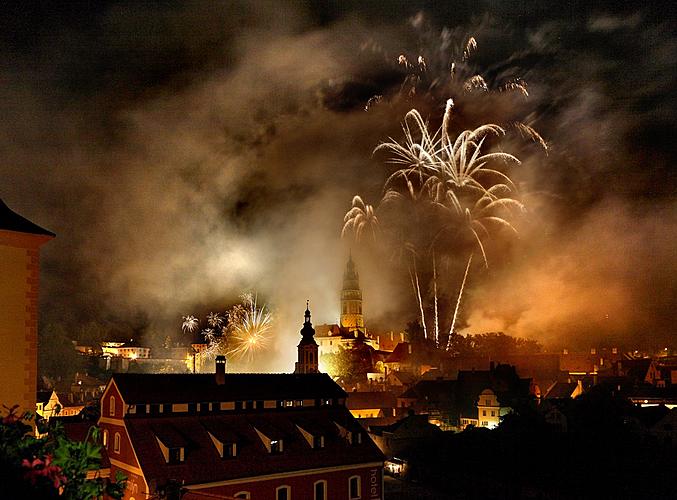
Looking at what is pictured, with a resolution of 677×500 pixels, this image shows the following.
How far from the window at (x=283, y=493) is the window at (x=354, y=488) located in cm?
367

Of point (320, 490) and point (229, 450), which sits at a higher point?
point (229, 450)

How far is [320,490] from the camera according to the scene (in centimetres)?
3170

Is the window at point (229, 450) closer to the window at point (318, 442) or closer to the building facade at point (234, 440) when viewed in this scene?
the building facade at point (234, 440)

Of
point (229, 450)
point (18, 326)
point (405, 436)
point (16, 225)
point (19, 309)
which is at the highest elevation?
point (16, 225)

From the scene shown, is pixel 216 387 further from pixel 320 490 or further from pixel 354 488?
pixel 354 488

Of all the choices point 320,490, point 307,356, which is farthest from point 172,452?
point 307,356

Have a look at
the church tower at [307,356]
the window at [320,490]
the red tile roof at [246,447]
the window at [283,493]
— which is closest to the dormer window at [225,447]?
the red tile roof at [246,447]

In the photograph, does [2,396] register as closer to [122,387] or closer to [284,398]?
[122,387]

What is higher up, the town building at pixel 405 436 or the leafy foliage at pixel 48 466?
the leafy foliage at pixel 48 466

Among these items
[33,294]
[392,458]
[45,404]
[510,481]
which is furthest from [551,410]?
[33,294]

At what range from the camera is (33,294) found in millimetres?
12773

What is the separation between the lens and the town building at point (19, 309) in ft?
39.9

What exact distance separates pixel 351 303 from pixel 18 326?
4799 inches

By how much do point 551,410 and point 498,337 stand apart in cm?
4320
